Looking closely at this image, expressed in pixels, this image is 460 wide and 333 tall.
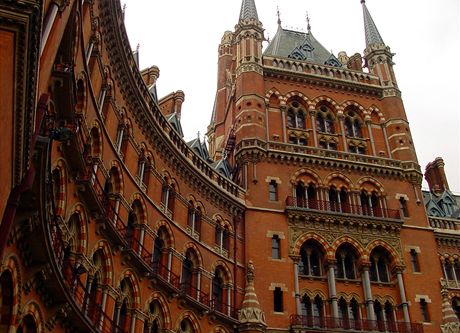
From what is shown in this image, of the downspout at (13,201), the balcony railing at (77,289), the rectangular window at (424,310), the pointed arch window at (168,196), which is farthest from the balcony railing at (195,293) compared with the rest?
the downspout at (13,201)

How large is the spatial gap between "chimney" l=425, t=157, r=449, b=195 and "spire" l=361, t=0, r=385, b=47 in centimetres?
1349

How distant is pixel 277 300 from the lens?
114 ft

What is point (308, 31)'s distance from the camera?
59969 millimetres

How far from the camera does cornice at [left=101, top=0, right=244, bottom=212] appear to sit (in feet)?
87.9

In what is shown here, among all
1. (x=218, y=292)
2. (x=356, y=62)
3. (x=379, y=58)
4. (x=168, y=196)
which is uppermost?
(x=356, y=62)

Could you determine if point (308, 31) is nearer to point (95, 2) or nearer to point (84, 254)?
point (95, 2)

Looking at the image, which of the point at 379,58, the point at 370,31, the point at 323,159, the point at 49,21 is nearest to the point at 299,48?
the point at 379,58

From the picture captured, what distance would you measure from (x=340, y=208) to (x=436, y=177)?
66.1 ft

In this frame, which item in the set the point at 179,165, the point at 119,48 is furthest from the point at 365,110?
the point at 119,48

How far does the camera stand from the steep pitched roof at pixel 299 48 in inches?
1987

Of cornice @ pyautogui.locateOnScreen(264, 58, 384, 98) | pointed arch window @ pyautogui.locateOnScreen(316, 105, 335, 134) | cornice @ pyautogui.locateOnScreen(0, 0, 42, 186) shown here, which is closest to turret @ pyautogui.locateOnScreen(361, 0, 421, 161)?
cornice @ pyautogui.locateOnScreen(264, 58, 384, 98)

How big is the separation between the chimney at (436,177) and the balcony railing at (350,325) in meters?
21.0

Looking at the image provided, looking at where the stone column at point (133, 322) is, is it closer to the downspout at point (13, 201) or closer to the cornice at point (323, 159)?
the downspout at point (13, 201)

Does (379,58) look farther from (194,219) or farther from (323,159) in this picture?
(194,219)
